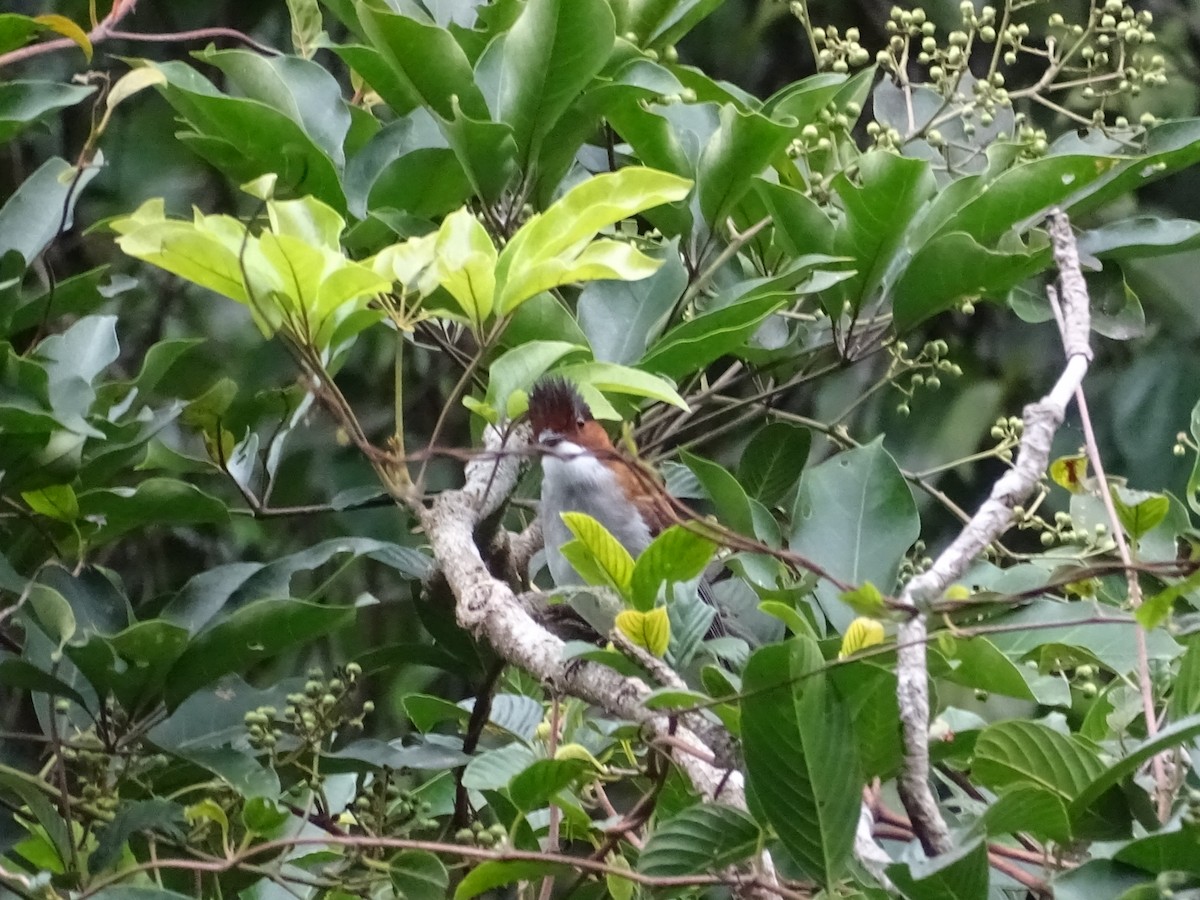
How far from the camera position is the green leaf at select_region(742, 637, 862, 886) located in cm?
78

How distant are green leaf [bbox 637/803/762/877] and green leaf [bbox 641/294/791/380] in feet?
1.41

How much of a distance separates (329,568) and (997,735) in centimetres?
164

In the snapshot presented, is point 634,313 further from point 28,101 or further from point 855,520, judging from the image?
point 28,101

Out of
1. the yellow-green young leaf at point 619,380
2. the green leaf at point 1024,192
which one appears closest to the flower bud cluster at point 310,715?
the yellow-green young leaf at point 619,380

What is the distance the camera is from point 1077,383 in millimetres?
903

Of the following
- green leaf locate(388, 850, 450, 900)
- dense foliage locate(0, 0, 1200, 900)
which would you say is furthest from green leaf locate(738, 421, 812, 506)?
green leaf locate(388, 850, 450, 900)

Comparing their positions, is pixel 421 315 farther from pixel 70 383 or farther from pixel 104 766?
pixel 104 766

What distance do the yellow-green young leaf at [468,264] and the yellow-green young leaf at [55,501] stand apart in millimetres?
480

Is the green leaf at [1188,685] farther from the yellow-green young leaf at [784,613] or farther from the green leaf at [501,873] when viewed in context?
the green leaf at [501,873]

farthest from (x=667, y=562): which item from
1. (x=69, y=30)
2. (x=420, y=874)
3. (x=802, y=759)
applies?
(x=69, y=30)

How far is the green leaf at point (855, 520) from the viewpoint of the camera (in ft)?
3.62

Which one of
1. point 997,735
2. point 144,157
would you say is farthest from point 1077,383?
point 144,157

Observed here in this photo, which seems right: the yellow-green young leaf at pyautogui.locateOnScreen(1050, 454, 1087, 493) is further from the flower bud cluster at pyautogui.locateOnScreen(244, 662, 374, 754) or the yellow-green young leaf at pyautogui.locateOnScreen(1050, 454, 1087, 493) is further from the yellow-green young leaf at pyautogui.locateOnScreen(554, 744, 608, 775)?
the flower bud cluster at pyautogui.locateOnScreen(244, 662, 374, 754)

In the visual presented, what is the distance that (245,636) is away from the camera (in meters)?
1.16
